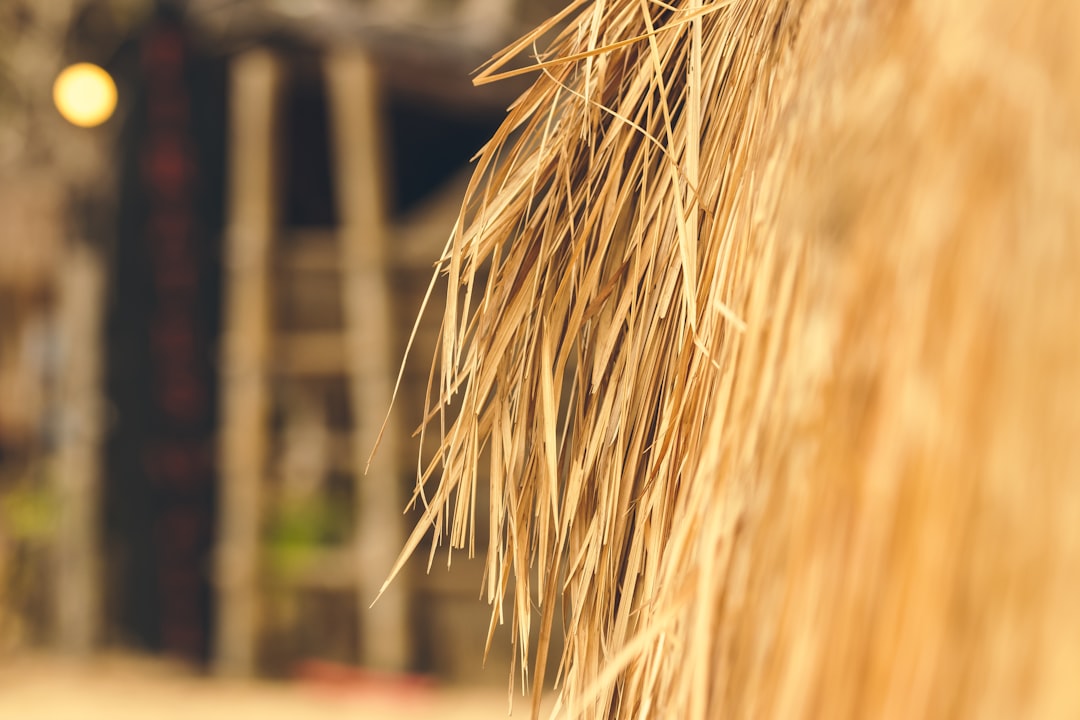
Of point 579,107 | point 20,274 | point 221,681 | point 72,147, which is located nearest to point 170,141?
point 72,147

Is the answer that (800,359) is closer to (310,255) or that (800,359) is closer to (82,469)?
(310,255)

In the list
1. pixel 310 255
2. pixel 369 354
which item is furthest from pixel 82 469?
pixel 369 354

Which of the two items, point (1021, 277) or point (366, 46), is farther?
point (366, 46)

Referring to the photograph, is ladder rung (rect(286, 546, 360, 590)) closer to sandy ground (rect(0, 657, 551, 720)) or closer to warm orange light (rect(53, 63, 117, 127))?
sandy ground (rect(0, 657, 551, 720))

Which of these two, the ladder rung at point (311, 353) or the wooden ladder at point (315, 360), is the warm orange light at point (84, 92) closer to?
the wooden ladder at point (315, 360)

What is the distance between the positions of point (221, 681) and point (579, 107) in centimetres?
401

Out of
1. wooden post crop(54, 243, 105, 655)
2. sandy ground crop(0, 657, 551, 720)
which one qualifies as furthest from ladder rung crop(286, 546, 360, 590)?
wooden post crop(54, 243, 105, 655)

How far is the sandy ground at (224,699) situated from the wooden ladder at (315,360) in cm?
14

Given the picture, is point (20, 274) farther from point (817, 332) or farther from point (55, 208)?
point (817, 332)

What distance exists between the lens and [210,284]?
482 cm

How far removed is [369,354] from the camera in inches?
163

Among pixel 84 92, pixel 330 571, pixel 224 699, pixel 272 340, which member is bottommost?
pixel 224 699

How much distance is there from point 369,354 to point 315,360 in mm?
322

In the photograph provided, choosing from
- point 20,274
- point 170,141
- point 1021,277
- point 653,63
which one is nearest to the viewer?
point 1021,277
